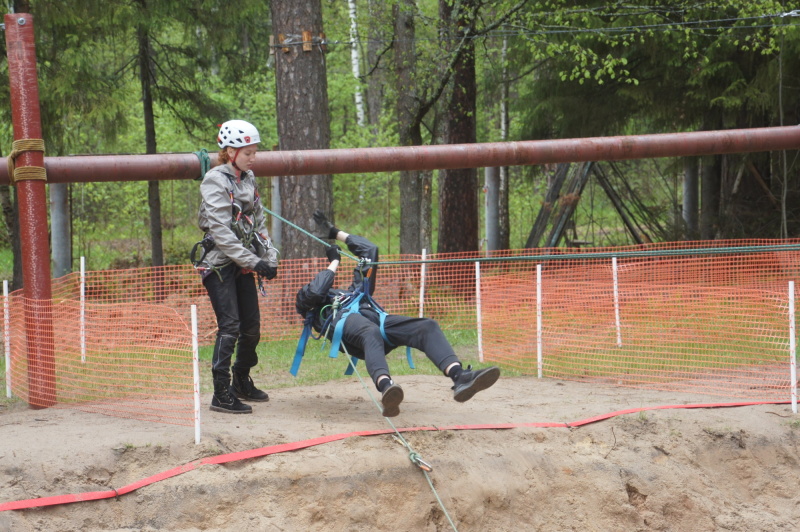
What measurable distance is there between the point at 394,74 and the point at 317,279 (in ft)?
32.6

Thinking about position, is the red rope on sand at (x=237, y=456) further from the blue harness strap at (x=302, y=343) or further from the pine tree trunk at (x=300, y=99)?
the pine tree trunk at (x=300, y=99)

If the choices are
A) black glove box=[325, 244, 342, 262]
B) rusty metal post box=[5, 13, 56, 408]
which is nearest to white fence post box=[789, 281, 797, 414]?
black glove box=[325, 244, 342, 262]

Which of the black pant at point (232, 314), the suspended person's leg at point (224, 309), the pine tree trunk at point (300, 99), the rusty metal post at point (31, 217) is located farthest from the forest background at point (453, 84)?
the suspended person's leg at point (224, 309)

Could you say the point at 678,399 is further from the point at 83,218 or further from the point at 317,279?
the point at 83,218

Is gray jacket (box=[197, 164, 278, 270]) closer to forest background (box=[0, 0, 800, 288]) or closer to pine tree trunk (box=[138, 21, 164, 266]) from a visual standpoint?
forest background (box=[0, 0, 800, 288])

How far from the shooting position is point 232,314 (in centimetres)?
663

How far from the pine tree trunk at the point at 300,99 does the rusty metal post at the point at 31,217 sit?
4645mm

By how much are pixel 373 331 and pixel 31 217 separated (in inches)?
123

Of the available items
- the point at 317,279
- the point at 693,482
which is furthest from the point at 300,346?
the point at 693,482

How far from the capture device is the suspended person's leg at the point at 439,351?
615 centimetres

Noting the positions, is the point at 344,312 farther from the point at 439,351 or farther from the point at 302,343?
the point at 439,351

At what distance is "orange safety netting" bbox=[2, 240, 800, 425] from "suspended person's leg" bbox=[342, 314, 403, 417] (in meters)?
1.04

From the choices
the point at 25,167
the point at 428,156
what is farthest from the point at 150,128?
the point at 25,167

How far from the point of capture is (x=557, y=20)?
46.2ft
